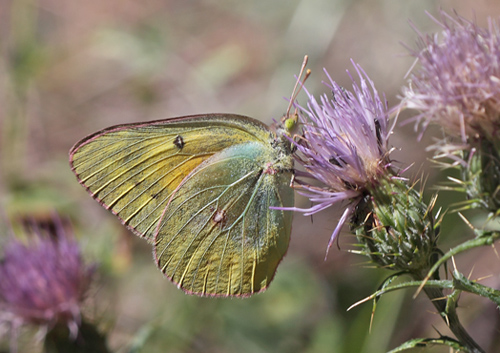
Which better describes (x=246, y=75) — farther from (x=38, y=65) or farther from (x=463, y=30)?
(x=463, y=30)

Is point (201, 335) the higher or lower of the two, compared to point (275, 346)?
lower

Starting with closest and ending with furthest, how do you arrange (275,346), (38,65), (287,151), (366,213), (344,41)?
(366,213) → (287,151) → (275,346) → (38,65) → (344,41)

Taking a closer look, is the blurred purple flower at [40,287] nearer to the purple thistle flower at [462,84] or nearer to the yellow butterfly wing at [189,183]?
the yellow butterfly wing at [189,183]

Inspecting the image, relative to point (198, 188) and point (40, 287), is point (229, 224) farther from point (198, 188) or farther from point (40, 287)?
point (40, 287)

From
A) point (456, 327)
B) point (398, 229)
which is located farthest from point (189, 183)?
point (456, 327)

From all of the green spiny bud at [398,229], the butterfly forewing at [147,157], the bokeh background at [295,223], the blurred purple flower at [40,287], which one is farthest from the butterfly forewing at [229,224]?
the blurred purple flower at [40,287]

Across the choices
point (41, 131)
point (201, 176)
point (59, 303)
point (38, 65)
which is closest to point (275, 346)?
point (59, 303)

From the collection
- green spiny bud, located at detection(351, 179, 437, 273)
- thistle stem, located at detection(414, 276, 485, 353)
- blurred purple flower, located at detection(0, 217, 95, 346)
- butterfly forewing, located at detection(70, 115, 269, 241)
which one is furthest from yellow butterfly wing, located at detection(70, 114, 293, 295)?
thistle stem, located at detection(414, 276, 485, 353)
